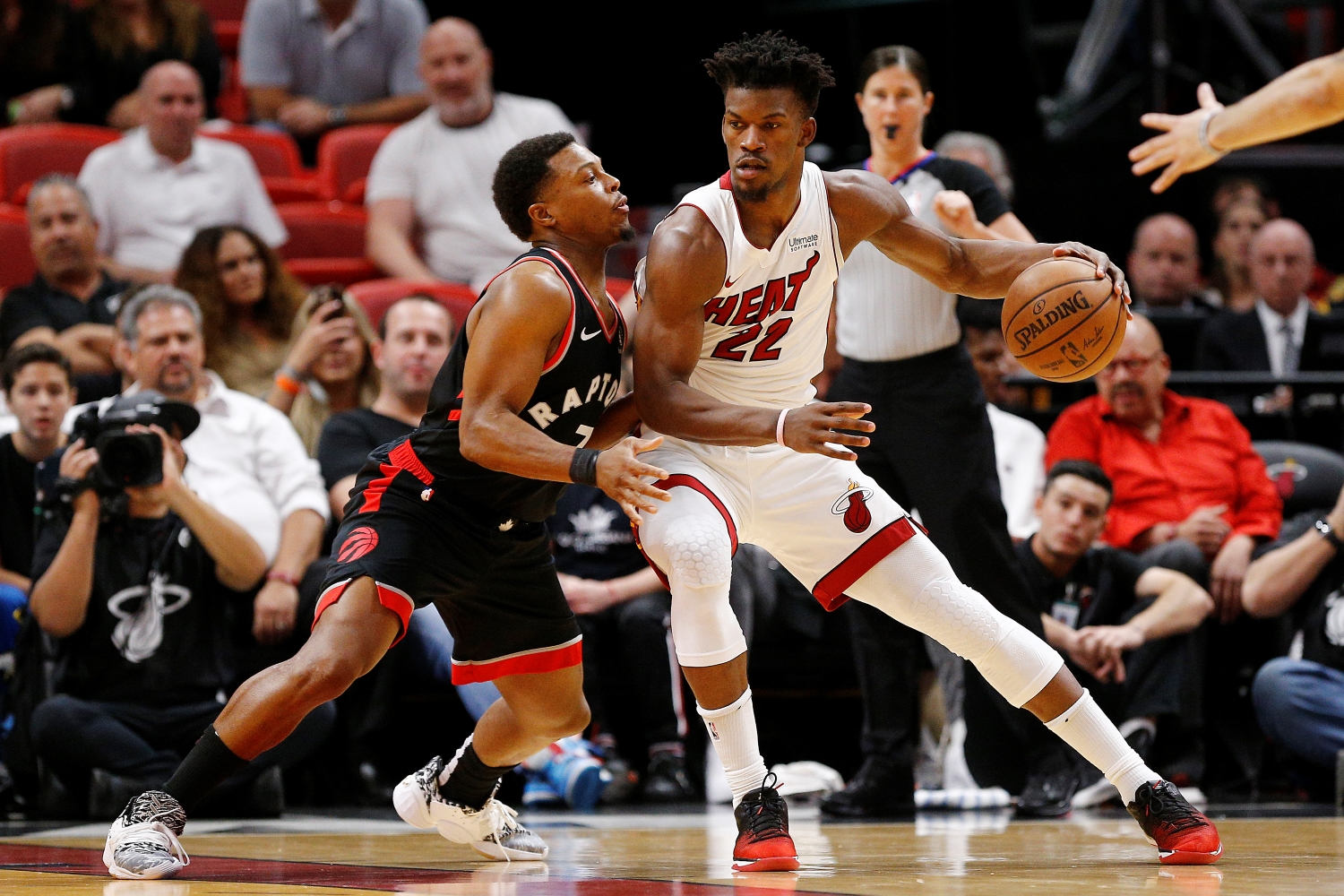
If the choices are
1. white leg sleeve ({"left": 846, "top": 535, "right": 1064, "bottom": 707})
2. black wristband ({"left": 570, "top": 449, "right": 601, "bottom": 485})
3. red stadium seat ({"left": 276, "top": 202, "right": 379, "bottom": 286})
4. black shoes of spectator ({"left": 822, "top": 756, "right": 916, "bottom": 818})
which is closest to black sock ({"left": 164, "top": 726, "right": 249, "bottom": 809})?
black wristband ({"left": 570, "top": 449, "right": 601, "bottom": 485})

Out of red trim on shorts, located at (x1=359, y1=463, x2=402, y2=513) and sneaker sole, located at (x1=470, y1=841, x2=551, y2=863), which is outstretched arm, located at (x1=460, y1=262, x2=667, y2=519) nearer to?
red trim on shorts, located at (x1=359, y1=463, x2=402, y2=513)

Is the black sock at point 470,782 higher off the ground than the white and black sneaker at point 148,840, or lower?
lower

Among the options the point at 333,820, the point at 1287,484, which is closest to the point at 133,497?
the point at 333,820

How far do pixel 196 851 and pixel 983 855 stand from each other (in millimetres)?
2020

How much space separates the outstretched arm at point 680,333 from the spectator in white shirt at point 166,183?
4716 mm

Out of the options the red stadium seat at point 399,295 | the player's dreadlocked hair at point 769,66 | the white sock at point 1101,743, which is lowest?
the white sock at point 1101,743

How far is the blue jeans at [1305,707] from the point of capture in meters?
5.27

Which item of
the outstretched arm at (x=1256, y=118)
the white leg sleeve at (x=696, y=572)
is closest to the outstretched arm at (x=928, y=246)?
the outstretched arm at (x=1256, y=118)

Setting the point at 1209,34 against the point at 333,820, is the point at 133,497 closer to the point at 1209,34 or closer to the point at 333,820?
the point at 333,820

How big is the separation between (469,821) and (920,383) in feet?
6.78

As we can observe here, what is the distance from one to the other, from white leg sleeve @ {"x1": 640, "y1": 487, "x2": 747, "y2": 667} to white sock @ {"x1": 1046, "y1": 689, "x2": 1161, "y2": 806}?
0.81 metres

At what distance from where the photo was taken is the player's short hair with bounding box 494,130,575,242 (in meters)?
3.78

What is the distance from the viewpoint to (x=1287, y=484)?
6379 mm

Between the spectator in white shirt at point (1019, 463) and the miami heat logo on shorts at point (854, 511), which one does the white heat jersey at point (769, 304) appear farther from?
the spectator in white shirt at point (1019, 463)
